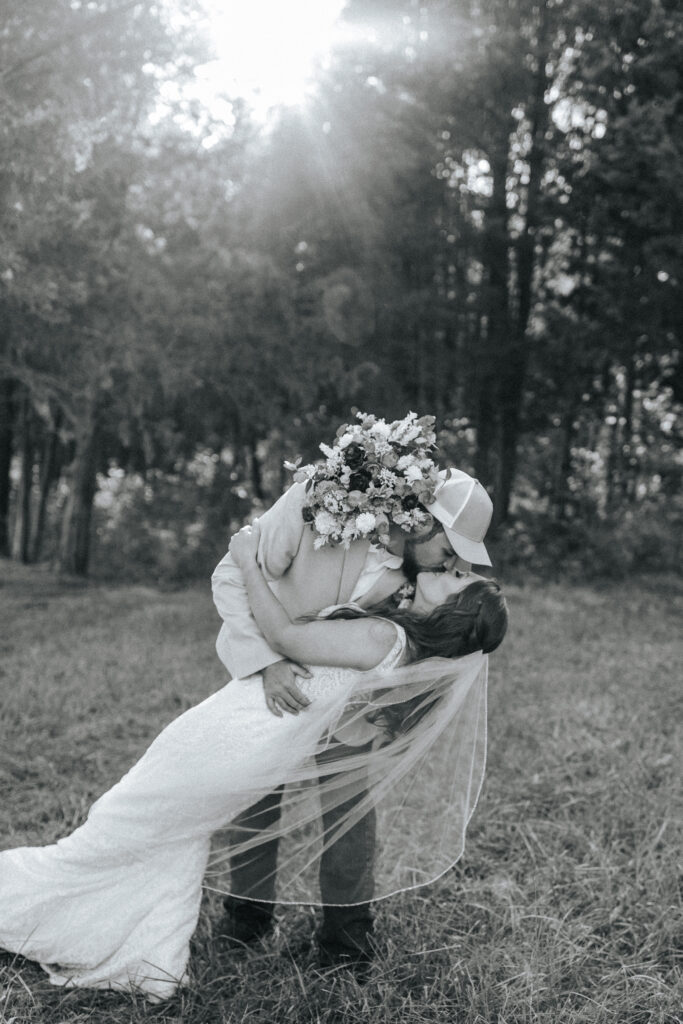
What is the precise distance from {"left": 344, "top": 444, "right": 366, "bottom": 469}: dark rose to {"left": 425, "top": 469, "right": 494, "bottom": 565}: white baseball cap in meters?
0.27

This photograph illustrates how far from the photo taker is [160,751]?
10.0 ft

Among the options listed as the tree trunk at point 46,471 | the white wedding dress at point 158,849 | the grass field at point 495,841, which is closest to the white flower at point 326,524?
the white wedding dress at point 158,849

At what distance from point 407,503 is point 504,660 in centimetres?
537

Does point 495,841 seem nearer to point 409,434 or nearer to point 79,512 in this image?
point 409,434

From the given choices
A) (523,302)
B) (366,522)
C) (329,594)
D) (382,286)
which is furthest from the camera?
(523,302)

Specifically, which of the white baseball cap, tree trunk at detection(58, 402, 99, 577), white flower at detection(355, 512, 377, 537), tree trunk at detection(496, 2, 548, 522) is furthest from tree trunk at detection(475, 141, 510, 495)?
white flower at detection(355, 512, 377, 537)

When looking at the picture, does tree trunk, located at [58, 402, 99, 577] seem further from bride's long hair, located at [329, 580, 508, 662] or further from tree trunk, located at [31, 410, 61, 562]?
bride's long hair, located at [329, 580, 508, 662]

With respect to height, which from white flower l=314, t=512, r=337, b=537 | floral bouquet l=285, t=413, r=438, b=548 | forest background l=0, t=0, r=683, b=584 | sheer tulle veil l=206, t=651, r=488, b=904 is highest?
forest background l=0, t=0, r=683, b=584

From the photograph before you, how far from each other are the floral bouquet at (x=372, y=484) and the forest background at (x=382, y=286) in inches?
322

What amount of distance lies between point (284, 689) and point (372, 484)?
73 centimetres

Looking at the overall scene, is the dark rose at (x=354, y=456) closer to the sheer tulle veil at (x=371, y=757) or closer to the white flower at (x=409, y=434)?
the white flower at (x=409, y=434)

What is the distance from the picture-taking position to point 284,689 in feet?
9.81

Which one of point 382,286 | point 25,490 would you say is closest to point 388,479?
point 382,286

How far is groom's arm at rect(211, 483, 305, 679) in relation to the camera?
9.96ft
